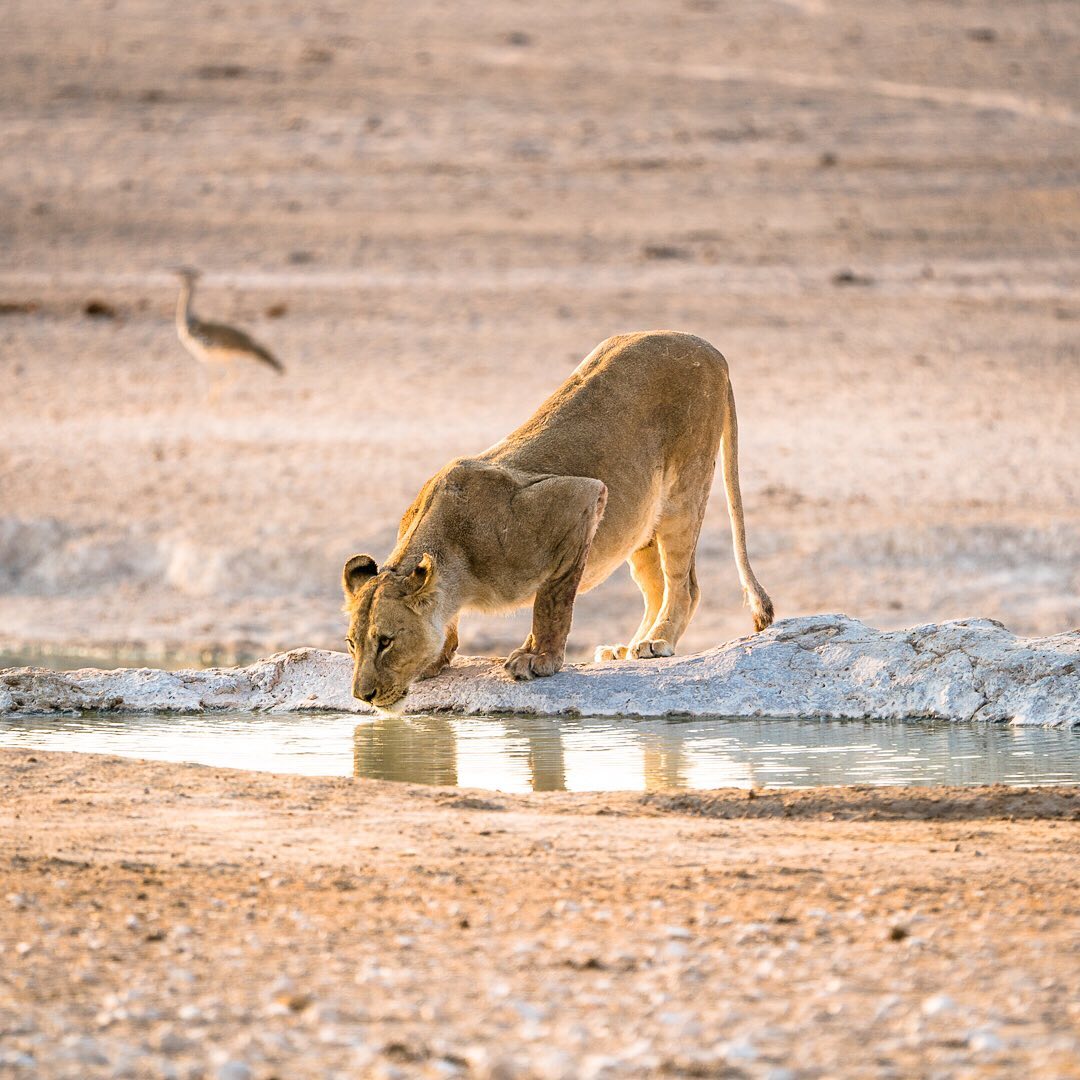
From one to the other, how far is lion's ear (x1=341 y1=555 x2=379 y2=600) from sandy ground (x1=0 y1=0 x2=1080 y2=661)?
4.94 m

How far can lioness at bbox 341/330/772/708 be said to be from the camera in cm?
733

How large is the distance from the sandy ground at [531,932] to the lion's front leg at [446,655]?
174cm

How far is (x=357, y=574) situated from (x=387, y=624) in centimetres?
24

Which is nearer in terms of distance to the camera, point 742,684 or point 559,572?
point 742,684

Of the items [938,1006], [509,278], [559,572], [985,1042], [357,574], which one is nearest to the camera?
[985,1042]

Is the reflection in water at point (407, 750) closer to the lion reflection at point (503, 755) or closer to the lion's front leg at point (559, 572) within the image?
the lion reflection at point (503, 755)

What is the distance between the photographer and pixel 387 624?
723 centimetres

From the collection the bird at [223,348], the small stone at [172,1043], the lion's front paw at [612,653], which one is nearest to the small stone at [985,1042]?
the small stone at [172,1043]

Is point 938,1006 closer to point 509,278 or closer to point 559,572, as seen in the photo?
point 559,572

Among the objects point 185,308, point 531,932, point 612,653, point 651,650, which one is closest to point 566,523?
point 651,650

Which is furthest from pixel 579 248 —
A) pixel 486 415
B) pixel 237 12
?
pixel 237 12

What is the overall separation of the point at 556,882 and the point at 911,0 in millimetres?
30790

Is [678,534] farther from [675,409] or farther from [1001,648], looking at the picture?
[1001,648]

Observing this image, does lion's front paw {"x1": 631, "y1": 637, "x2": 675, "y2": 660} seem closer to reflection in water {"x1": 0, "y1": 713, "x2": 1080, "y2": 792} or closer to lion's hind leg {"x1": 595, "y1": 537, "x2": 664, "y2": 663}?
lion's hind leg {"x1": 595, "y1": 537, "x2": 664, "y2": 663}
